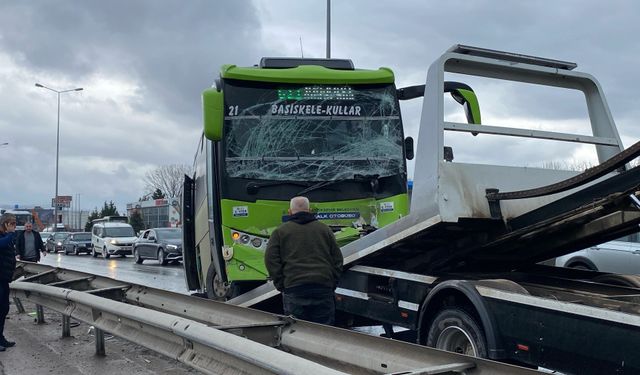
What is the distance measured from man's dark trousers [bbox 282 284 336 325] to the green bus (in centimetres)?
188

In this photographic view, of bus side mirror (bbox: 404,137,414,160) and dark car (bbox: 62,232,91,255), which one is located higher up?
bus side mirror (bbox: 404,137,414,160)

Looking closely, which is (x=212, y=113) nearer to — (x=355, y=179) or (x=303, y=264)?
(x=355, y=179)

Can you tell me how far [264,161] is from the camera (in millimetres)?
7762

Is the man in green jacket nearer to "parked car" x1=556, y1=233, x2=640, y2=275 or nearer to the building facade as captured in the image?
"parked car" x1=556, y1=233, x2=640, y2=275

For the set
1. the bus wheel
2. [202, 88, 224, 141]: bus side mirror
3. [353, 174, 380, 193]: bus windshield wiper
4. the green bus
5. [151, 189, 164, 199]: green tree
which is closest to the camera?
[202, 88, 224, 141]: bus side mirror

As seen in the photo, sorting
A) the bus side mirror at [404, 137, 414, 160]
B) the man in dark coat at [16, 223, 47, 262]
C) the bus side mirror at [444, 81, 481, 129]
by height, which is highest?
the bus side mirror at [444, 81, 481, 129]

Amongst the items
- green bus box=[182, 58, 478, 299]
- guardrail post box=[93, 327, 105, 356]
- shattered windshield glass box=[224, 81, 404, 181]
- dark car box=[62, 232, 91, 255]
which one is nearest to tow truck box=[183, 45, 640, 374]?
green bus box=[182, 58, 478, 299]

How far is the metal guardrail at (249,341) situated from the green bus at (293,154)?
1254mm

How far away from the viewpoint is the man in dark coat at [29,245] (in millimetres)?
13609

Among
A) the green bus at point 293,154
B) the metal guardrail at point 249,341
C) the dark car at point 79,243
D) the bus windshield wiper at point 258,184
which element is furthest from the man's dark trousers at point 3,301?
the dark car at point 79,243

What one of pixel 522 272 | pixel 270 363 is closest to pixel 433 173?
pixel 522 272

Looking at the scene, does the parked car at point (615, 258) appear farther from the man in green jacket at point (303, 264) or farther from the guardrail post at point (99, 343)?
the guardrail post at point (99, 343)

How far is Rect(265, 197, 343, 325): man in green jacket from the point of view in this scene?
5.56m

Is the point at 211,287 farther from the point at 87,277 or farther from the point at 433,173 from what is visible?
the point at 433,173
